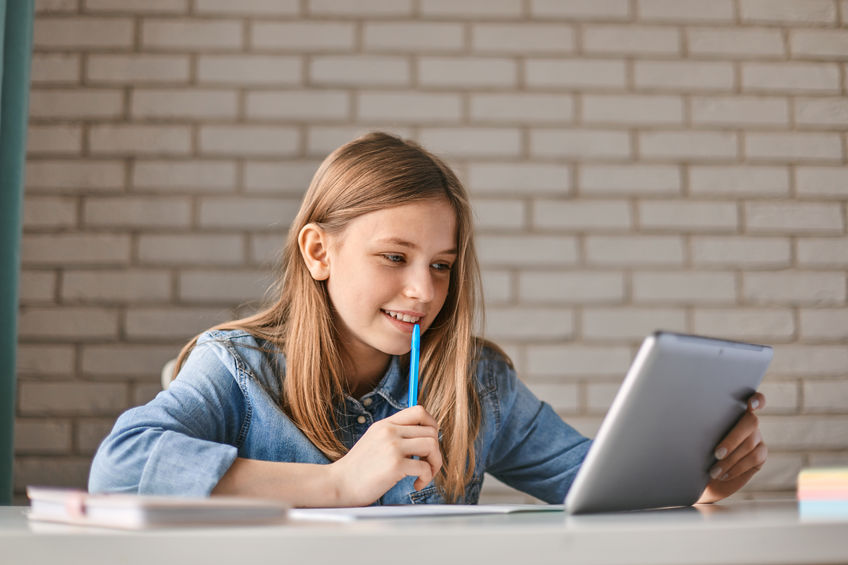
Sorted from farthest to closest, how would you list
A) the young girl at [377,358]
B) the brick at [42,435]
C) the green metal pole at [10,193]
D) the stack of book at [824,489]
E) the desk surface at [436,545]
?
the brick at [42,435], the green metal pole at [10,193], the young girl at [377,358], the stack of book at [824,489], the desk surface at [436,545]

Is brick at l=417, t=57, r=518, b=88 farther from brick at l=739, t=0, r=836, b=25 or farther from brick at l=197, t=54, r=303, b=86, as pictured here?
brick at l=739, t=0, r=836, b=25

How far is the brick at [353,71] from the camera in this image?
2123mm

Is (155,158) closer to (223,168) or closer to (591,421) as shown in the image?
(223,168)

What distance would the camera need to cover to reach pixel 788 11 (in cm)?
222

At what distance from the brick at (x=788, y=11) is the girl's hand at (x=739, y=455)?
1461 mm

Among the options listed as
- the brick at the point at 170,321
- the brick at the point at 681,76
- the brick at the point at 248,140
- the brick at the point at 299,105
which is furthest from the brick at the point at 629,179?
the brick at the point at 170,321

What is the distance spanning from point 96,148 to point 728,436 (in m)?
1.68

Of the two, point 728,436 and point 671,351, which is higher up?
point 671,351

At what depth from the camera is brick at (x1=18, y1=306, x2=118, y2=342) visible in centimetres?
204

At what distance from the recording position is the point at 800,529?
1.89 ft

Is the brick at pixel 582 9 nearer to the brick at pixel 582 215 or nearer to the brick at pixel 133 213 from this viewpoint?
the brick at pixel 582 215

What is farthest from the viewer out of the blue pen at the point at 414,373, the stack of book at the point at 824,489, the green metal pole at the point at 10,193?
the green metal pole at the point at 10,193

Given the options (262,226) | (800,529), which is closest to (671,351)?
(800,529)

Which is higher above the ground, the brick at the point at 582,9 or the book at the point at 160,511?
the brick at the point at 582,9
